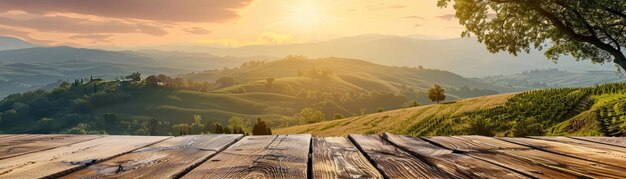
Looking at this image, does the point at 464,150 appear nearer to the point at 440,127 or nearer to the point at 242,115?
the point at 440,127

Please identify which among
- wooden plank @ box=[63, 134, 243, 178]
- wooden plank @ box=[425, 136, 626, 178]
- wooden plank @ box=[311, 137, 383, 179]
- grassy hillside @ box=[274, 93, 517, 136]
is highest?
wooden plank @ box=[63, 134, 243, 178]

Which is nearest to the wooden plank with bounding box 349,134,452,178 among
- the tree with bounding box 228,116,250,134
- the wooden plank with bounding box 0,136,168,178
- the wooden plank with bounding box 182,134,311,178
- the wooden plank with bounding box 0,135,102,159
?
the wooden plank with bounding box 182,134,311,178

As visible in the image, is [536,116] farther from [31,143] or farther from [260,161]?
[31,143]

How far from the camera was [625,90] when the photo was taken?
102ft

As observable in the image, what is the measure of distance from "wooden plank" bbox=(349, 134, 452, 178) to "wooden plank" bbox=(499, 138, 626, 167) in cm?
149

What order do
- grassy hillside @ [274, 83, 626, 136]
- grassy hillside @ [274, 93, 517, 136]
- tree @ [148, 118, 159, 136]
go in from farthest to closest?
tree @ [148, 118, 159, 136] < grassy hillside @ [274, 93, 517, 136] < grassy hillside @ [274, 83, 626, 136]

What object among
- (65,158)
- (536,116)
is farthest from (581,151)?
(536,116)

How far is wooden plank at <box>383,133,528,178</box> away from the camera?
9.89 ft

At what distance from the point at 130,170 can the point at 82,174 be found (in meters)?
0.33

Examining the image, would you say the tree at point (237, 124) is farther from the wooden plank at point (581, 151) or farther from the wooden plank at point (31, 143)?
the wooden plank at point (581, 151)

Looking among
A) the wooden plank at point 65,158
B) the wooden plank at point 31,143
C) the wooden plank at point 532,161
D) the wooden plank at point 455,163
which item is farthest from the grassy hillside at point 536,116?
the wooden plank at point 31,143

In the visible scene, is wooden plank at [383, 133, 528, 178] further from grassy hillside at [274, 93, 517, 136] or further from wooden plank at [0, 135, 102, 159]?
grassy hillside at [274, 93, 517, 136]

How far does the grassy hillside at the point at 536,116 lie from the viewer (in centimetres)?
2733

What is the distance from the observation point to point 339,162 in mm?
3432
